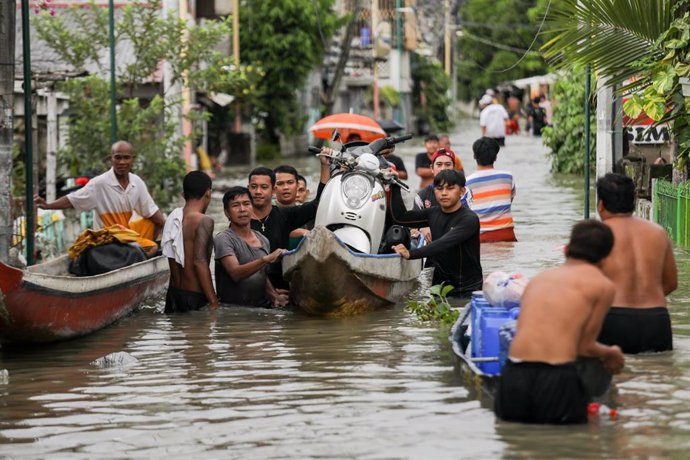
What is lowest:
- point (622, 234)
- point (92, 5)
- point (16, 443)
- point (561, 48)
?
point (16, 443)

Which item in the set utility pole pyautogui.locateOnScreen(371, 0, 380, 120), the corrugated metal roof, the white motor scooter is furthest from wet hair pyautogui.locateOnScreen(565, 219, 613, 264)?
utility pole pyautogui.locateOnScreen(371, 0, 380, 120)

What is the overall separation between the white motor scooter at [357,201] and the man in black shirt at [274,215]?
1.04 ft

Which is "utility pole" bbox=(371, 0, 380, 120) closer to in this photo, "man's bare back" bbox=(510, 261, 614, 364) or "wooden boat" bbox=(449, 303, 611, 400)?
"wooden boat" bbox=(449, 303, 611, 400)

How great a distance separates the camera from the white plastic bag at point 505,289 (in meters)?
8.99

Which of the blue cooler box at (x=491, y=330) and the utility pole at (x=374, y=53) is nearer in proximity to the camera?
the blue cooler box at (x=491, y=330)

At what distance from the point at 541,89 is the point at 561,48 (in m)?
52.3

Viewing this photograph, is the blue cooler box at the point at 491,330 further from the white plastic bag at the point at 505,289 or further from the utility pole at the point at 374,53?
the utility pole at the point at 374,53

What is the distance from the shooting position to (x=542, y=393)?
773 centimetres

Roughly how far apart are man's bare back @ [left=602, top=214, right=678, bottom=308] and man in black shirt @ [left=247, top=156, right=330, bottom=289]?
4.35m

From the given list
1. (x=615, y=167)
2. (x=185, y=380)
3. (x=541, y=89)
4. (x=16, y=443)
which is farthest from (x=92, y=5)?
(x=541, y=89)

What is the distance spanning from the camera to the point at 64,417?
29.0 feet

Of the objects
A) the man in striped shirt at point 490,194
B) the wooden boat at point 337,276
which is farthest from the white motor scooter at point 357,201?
the man in striped shirt at point 490,194

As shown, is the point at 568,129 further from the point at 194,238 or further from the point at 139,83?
the point at 194,238

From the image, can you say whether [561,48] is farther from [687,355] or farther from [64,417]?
[64,417]
